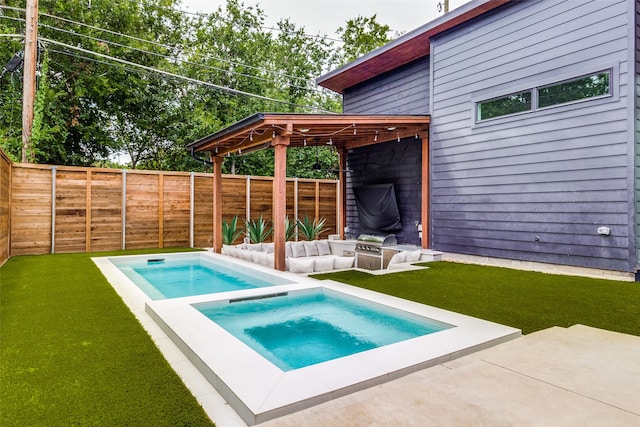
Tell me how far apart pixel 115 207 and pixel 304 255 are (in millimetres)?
4799

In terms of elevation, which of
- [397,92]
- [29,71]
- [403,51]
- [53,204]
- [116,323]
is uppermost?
[403,51]

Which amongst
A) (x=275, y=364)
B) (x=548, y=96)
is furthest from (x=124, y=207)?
(x=548, y=96)

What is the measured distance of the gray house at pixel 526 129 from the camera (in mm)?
5746

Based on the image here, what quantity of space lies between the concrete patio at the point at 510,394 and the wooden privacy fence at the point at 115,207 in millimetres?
7536

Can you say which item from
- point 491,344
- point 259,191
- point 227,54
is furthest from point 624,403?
point 227,54

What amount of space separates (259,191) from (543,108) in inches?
294

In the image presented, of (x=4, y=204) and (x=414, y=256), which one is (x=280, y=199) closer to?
(x=414, y=256)

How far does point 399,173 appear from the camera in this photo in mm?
9844

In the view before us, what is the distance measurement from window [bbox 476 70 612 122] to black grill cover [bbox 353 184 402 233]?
116 inches

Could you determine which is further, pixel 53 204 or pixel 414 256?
pixel 53 204

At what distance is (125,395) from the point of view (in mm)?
2170

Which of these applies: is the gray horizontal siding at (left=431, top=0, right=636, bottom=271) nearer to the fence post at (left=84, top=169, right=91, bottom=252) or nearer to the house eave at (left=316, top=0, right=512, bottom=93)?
the house eave at (left=316, top=0, right=512, bottom=93)

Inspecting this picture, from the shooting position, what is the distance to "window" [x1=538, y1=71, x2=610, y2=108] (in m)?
5.97

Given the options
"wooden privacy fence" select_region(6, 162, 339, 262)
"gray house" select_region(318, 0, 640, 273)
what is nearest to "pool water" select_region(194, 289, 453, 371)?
"gray house" select_region(318, 0, 640, 273)
